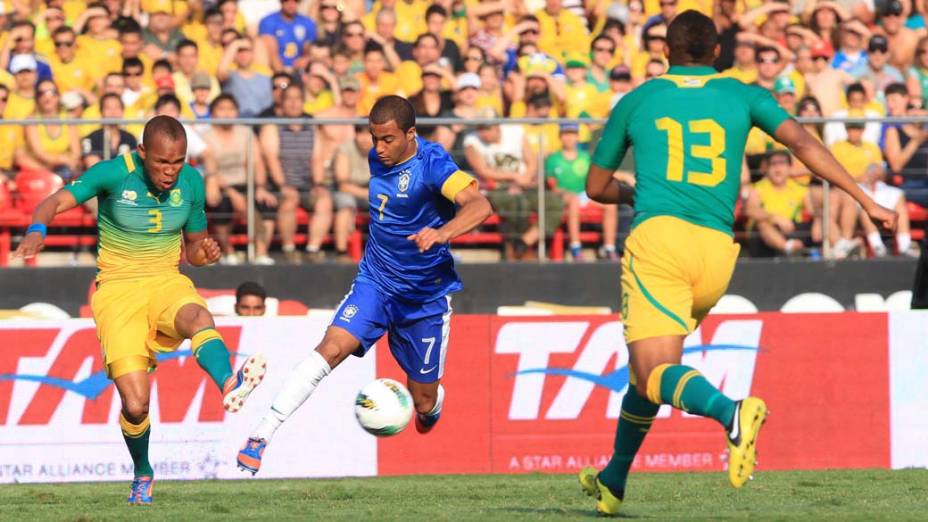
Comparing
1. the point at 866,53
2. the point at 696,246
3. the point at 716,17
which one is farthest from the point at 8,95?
A: the point at 696,246

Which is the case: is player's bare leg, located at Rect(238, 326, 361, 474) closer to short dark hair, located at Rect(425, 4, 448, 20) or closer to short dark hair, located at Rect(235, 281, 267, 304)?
short dark hair, located at Rect(235, 281, 267, 304)

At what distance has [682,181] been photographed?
7.55m

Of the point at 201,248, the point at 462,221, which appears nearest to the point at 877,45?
the point at 201,248

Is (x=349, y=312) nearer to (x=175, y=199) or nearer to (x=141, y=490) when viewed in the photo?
(x=175, y=199)

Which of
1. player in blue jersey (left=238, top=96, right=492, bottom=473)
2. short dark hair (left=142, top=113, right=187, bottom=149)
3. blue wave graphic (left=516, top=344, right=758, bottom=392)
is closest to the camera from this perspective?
player in blue jersey (left=238, top=96, right=492, bottom=473)

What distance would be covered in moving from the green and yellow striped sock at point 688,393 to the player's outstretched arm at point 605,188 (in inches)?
37.3

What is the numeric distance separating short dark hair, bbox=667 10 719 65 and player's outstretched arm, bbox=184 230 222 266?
141 inches

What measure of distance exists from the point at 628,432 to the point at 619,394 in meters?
5.69

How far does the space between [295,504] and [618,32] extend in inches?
375

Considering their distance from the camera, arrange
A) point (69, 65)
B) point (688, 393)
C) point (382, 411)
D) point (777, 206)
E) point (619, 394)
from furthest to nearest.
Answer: point (69, 65) → point (777, 206) → point (619, 394) → point (382, 411) → point (688, 393)

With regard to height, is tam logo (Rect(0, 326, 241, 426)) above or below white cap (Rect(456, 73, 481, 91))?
below

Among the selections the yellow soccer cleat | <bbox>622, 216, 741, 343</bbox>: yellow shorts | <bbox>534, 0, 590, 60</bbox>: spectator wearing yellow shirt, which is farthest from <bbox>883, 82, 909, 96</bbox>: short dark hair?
<bbox>622, 216, 741, 343</bbox>: yellow shorts

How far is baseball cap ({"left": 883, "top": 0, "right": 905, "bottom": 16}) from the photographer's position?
60.8 ft

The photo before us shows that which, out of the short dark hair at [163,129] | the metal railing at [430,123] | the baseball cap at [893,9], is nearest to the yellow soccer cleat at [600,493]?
the short dark hair at [163,129]
